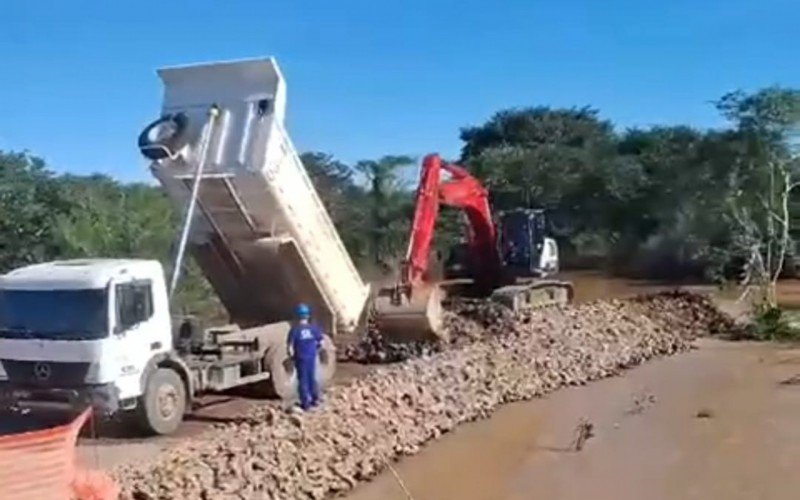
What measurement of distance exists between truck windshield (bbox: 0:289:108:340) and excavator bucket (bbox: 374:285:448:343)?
18.6 feet

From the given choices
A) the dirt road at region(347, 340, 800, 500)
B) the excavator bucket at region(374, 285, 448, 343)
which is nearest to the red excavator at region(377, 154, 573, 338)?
the excavator bucket at region(374, 285, 448, 343)

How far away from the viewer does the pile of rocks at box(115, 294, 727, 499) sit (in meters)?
9.38

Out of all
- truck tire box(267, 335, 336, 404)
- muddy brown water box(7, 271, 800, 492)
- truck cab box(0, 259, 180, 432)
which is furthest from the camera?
truck tire box(267, 335, 336, 404)

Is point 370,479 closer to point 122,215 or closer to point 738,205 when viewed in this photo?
point 122,215

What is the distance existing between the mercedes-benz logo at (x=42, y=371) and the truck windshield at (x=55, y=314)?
0.30 metres

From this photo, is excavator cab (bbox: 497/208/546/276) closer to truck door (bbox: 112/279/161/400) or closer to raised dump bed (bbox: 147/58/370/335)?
raised dump bed (bbox: 147/58/370/335)

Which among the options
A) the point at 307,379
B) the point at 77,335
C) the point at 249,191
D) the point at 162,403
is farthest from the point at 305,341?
the point at 77,335

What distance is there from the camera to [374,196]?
116ft

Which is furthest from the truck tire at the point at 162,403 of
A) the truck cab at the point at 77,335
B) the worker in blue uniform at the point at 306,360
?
the worker in blue uniform at the point at 306,360

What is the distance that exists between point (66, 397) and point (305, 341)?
262 cm

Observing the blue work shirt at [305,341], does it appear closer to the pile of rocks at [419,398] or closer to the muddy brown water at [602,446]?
the pile of rocks at [419,398]

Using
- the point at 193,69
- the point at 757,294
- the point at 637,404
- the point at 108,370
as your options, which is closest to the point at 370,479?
the point at 108,370

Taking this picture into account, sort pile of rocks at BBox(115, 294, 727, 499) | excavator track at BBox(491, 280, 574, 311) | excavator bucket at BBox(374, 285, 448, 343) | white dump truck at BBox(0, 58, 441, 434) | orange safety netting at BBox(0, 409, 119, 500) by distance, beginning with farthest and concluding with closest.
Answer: excavator track at BBox(491, 280, 574, 311), excavator bucket at BBox(374, 285, 448, 343), white dump truck at BBox(0, 58, 441, 434), pile of rocks at BBox(115, 294, 727, 499), orange safety netting at BBox(0, 409, 119, 500)

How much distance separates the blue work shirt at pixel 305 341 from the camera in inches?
489
